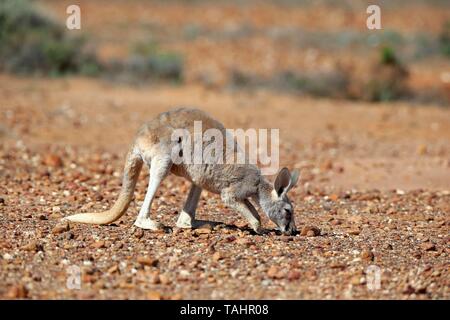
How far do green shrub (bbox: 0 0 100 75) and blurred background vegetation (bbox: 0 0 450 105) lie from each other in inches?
1.0

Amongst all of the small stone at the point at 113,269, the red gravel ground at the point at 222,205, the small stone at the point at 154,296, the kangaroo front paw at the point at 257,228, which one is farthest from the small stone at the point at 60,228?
the kangaroo front paw at the point at 257,228

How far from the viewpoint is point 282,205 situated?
7574mm

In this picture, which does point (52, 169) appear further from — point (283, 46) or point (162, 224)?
point (283, 46)

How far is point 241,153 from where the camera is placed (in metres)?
7.58

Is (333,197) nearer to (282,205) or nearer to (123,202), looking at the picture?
(282,205)

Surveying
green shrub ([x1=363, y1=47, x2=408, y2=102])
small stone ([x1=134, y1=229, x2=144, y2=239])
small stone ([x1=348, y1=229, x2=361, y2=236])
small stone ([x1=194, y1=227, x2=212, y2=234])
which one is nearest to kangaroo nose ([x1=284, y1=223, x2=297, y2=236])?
small stone ([x1=348, y1=229, x2=361, y2=236])

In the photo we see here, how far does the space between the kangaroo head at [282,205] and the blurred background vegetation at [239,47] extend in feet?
39.7

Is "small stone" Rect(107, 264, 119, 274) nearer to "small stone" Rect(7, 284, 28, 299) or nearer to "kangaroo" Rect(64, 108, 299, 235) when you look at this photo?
"small stone" Rect(7, 284, 28, 299)

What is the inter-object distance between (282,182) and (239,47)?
1824 centimetres

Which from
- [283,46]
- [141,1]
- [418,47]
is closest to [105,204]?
[283,46]

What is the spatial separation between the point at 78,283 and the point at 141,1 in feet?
110

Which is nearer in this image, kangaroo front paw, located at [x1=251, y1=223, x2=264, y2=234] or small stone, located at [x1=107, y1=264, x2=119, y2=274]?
small stone, located at [x1=107, y1=264, x2=119, y2=274]

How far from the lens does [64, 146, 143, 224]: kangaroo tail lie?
7309 mm

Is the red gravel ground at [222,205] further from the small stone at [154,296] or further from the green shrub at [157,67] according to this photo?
the green shrub at [157,67]
